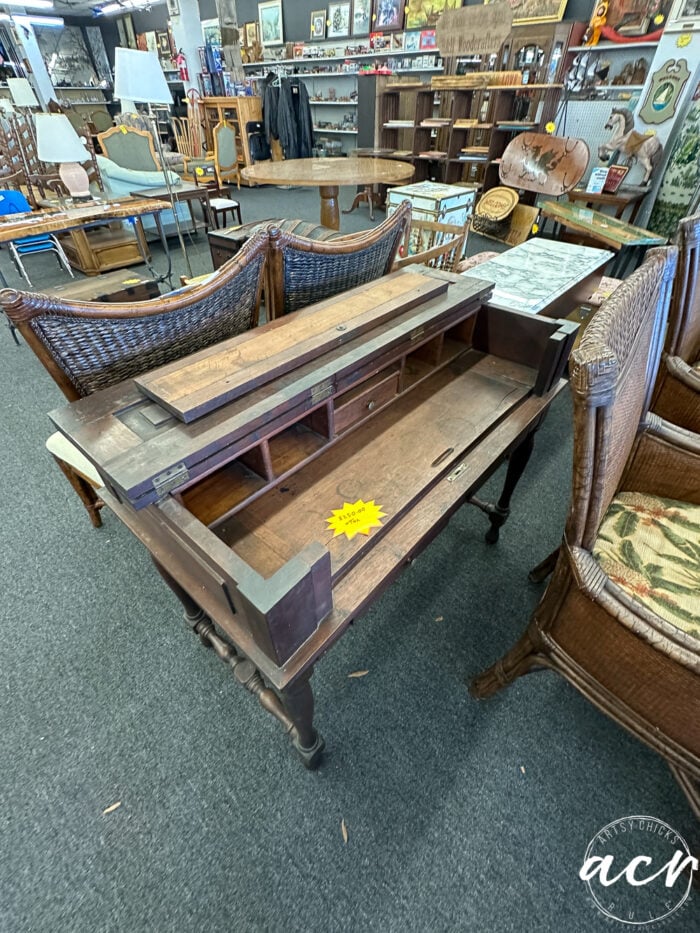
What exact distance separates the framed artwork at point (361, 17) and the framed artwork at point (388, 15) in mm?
168

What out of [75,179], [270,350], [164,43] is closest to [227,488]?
[270,350]

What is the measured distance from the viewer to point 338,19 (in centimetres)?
630

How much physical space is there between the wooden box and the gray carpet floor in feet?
2.29

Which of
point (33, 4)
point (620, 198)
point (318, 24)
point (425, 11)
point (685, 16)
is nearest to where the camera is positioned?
point (685, 16)

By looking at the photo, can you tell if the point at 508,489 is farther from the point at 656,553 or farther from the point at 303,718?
the point at 303,718

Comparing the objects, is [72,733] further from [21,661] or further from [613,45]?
[613,45]

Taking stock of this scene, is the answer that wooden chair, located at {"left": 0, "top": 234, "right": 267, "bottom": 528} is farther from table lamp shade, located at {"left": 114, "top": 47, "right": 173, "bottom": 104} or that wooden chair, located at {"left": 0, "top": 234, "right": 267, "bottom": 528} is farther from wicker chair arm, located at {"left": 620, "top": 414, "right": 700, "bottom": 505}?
table lamp shade, located at {"left": 114, "top": 47, "right": 173, "bottom": 104}

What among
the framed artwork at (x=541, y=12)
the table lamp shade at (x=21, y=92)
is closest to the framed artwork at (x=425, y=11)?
the framed artwork at (x=541, y=12)

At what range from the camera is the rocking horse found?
3785mm

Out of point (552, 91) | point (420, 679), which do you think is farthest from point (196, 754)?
point (552, 91)

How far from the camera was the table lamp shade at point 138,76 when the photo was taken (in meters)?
1.93

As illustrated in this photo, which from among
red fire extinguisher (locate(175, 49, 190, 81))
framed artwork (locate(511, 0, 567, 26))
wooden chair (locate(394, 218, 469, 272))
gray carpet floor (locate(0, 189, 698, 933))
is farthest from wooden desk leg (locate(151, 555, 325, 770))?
red fire extinguisher (locate(175, 49, 190, 81))

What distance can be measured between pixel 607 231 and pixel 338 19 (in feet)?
20.1

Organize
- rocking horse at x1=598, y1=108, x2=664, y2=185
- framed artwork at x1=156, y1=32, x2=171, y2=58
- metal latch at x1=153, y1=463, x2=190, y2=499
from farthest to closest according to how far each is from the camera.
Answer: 1. framed artwork at x1=156, y1=32, x2=171, y2=58
2. rocking horse at x1=598, y1=108, x2=664, y2=185
3. metal latch at x1=153, y1=463, x2=190, y2=499
